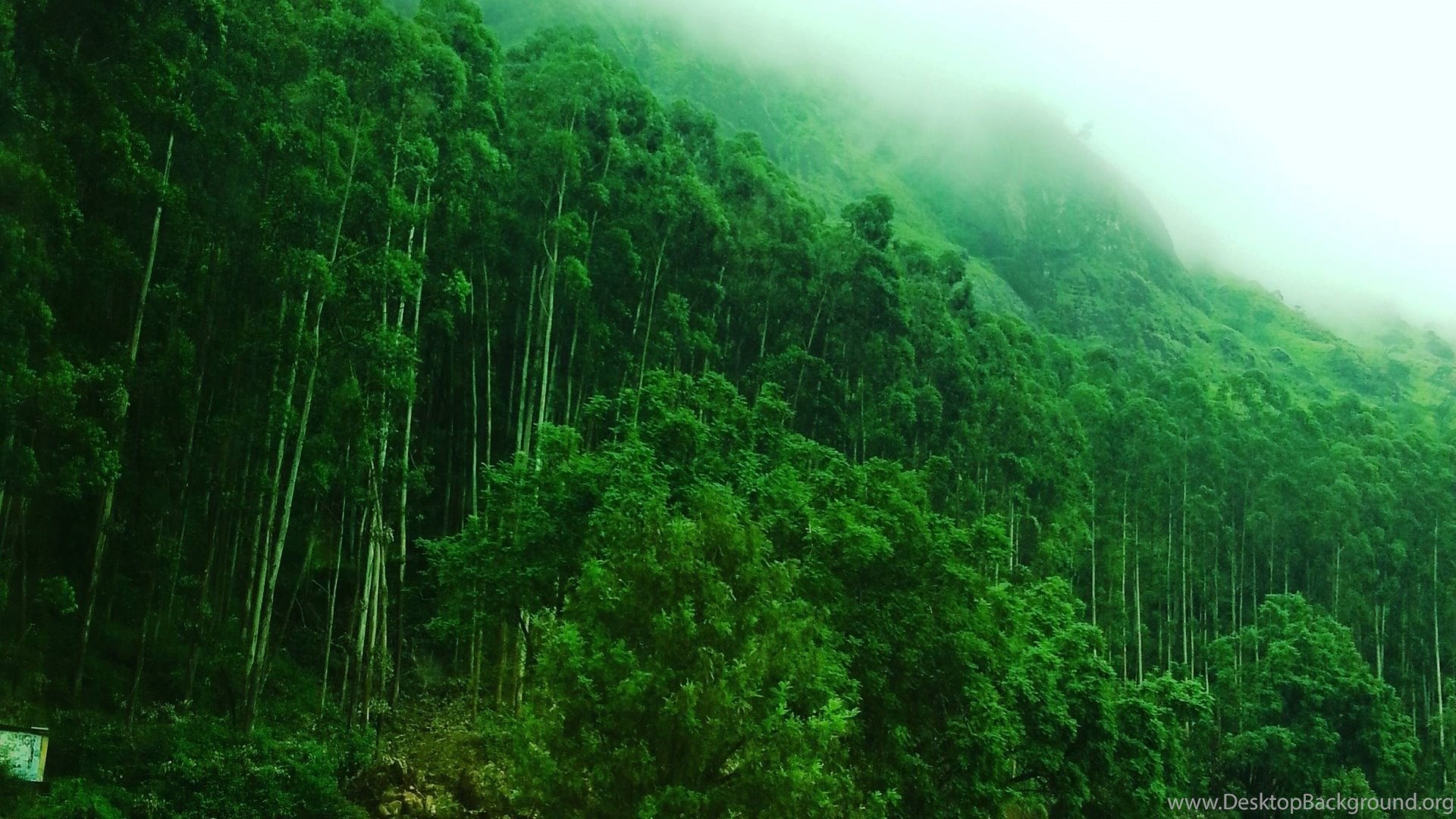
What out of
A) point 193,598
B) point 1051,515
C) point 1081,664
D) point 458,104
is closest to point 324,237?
point 458,104

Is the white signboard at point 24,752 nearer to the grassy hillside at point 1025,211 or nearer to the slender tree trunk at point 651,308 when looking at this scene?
the slender tree trunk at point 651,308

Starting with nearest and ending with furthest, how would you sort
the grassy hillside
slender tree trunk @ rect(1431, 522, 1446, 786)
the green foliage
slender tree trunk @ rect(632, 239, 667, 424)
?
1. slender tree trunk @ rect(632, 239, 667, 424)
2. the green foliage
3. slender tree trunk @ rect(1431, 522, 1446, 786)
4. the grassy hillside

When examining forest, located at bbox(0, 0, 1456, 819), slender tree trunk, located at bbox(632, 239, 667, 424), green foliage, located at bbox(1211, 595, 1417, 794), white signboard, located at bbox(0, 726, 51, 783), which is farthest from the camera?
green foliage, located at bbox(1211, 595, 1417, 794)

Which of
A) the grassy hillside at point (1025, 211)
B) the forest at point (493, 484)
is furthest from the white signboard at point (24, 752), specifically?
the grassy hillside at point (1025, 211)

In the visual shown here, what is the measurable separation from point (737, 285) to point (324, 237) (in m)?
14.6

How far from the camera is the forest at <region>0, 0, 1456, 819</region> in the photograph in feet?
43.3

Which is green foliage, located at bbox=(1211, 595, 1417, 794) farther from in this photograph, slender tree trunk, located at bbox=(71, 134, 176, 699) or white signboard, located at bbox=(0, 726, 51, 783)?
white signboard, located at bbox=(0, 726, 51, 783)

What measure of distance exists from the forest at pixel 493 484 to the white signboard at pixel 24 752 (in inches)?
20.0

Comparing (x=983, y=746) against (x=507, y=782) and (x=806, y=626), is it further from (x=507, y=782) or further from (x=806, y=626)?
(x=507, y=782)

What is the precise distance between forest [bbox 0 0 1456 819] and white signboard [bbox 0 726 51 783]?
0.51 m

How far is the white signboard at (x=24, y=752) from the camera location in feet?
37.7

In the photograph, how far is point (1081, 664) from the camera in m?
20.3

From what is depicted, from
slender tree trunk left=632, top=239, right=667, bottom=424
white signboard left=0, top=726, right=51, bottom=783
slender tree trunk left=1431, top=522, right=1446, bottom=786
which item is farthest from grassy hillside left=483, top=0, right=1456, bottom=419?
white signboard left=0, top=726, right=51, bottom=783

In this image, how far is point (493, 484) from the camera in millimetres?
19078
